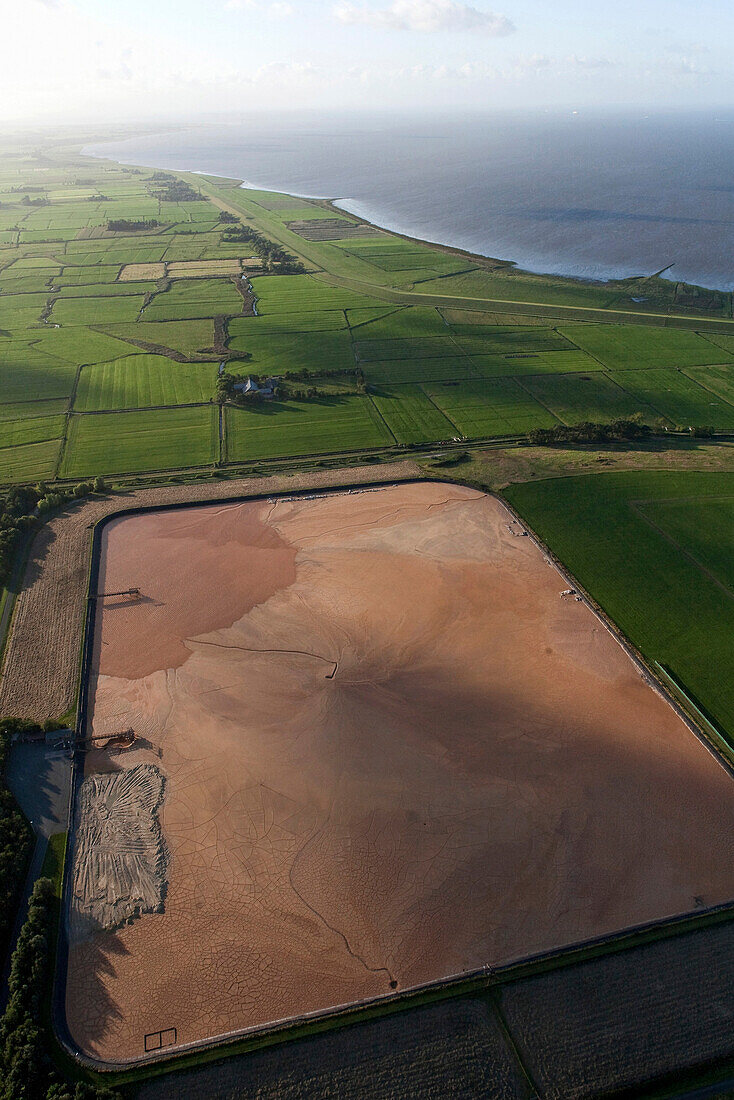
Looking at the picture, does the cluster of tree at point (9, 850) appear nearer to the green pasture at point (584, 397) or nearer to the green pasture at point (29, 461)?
the green pasture at point (29, 461)

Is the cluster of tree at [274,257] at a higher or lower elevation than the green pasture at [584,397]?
higher

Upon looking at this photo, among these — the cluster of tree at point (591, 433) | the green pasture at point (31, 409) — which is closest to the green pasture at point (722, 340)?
the cluster of tree at point (591, 433)

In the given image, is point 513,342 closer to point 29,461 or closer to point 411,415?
point 411,415

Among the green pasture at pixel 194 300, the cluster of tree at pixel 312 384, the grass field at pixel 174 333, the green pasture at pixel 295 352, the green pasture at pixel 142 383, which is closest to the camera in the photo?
the green pasture at pixel 142 383

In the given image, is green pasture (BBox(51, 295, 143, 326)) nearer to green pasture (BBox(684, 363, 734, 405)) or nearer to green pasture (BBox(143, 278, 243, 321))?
green pasture (BBox(143, 278, 243, 321))

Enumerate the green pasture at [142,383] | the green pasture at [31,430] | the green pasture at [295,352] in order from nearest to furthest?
the green pasture at [31,430] → the green pasture at [142,383] → the green pasture at [295,352]

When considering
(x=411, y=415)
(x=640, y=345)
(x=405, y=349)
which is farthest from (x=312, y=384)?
(x=640, y=345)
